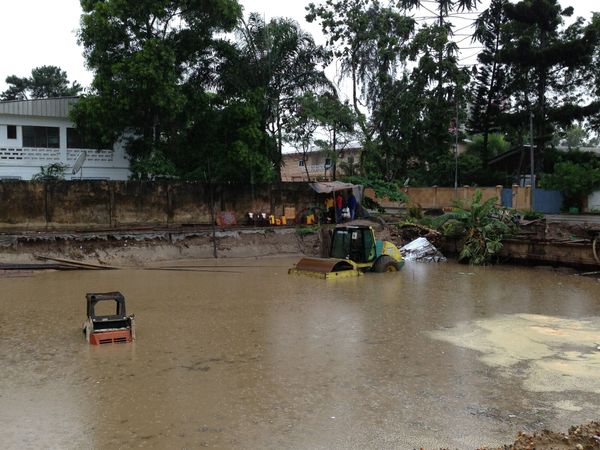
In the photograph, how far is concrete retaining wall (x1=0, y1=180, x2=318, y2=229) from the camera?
21844mm

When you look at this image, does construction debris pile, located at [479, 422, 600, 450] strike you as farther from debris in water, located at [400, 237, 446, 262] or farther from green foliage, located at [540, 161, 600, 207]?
green foliage, located at [540, 161, 600, 207]

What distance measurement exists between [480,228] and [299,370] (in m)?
15.0

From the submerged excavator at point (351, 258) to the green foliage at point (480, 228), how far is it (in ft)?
13.5

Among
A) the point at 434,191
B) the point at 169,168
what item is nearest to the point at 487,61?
the point at 434,191

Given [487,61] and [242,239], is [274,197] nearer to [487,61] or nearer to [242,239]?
[242,239]

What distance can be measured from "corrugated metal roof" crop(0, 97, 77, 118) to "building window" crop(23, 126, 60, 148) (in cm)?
91

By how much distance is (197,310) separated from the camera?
12109 mm

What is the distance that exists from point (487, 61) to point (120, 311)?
3734 cm

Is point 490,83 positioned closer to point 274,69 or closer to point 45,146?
Answer: point 274,69

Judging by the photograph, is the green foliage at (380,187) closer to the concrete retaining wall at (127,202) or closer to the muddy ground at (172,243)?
the concrete retaining wall at (127,202)

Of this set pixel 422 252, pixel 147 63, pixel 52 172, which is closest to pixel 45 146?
pixel 52 172

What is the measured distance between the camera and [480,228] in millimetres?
21234

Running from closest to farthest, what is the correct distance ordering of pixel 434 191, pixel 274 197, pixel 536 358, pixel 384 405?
pixel 384 405
pixel 536 358
pixel 274 197
pixel 434 191

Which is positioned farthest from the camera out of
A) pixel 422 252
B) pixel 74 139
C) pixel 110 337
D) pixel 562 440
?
pixel 74 139
